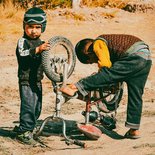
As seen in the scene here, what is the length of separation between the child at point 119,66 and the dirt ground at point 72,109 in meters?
0.35

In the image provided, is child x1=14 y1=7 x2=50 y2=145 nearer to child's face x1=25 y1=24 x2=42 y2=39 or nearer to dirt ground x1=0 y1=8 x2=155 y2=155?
child's face x1=25 y1=24 x2=42 y2=39

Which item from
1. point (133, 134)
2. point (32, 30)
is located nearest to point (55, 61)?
point (32, 30)

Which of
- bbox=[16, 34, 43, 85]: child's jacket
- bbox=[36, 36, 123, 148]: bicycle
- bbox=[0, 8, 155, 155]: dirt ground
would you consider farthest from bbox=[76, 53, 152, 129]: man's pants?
bbox=[16, 34, 43, 85]: child's jacket

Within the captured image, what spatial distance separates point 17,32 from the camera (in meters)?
14.6

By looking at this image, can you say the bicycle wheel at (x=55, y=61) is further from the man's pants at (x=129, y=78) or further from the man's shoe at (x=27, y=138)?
the man's shoe at (x=27, y=138)

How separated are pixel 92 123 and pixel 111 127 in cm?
23

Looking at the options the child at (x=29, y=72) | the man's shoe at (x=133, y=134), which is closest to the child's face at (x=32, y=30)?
the child at (x=29, y=72)

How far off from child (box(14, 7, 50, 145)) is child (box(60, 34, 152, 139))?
363 millimetres

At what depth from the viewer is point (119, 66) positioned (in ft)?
18.5

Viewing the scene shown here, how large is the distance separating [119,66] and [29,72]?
37.6 inches

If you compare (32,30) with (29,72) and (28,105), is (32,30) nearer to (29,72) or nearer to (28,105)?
(29,72)

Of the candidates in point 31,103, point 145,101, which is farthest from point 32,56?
point 145,101

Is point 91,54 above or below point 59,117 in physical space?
above

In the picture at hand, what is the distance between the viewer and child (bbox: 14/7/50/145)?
5.62 metres
